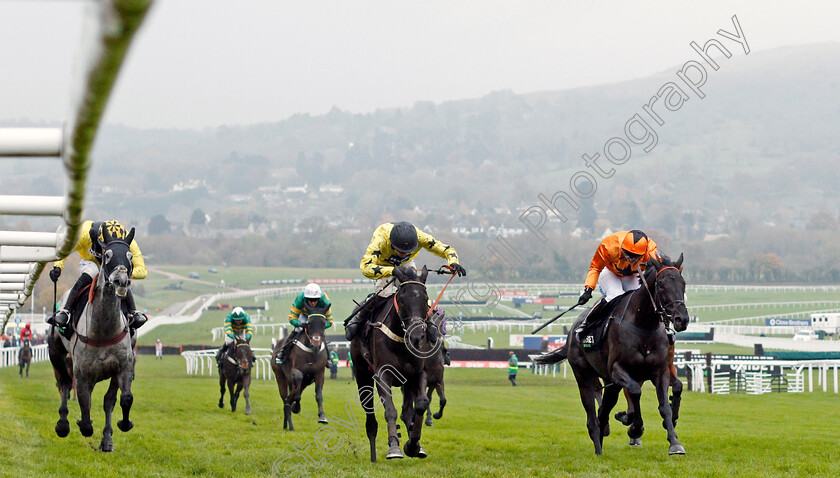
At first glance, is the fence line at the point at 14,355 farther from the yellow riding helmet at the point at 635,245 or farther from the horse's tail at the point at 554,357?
the yellow riding helmet at the point at 635,245

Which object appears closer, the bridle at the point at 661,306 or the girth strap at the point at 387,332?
the bridle at the point at 661,306

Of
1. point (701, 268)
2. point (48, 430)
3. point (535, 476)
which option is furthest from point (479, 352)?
point (701, 268)

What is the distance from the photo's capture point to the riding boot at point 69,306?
10.0 m

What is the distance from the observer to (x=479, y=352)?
119ft

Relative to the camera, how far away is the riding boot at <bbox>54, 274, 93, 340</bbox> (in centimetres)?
1001

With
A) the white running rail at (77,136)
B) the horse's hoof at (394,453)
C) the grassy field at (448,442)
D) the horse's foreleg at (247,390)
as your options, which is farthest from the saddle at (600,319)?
the horse's foreleg at (247,390)

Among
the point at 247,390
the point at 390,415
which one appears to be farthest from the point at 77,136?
the point at 247,390

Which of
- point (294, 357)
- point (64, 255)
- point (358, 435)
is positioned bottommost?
point (358, 435)

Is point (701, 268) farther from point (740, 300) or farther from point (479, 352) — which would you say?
point (479, 352)

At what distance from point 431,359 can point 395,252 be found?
1.18 meters

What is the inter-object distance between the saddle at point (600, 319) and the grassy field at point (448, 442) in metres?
1.11

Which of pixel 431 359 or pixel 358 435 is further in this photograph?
pixel 358 435

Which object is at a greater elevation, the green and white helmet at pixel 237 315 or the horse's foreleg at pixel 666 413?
the green and white helmet at pixel 237 315

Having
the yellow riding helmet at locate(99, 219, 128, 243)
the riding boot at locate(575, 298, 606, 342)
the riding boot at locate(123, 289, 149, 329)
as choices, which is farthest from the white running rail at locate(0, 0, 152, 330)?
Answer: the riding boot at locate(575, 298, 606, 342)
